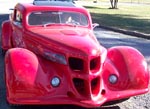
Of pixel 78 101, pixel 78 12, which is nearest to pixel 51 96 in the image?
pixel 78 101

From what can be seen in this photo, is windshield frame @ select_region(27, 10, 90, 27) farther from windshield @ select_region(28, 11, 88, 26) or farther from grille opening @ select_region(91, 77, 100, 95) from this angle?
grille opening @ select_region(91, 77, 100, 95)

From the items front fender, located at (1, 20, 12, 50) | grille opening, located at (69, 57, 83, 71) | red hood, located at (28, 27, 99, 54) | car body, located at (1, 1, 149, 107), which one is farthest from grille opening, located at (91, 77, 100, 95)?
front fender, located at (1, 20, 12, 50)

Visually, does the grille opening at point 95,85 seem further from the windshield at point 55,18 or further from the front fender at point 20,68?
the windshield at point 55,18

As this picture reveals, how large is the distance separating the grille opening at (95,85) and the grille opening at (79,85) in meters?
0.15

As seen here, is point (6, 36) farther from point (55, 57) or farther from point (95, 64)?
point (95, 64)

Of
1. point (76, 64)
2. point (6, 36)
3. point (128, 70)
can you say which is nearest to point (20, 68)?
point (76, 64)

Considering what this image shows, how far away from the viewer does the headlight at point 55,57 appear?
251 inches

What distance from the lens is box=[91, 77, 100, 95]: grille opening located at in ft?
20.5

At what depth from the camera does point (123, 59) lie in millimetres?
6934

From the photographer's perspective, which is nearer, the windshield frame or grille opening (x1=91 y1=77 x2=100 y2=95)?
grille opening (x1=91 y1=77 x2=100 y2=95)

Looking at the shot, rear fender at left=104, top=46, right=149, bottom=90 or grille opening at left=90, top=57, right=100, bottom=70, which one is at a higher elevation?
grille opening at left=90, top=57, right=100, bottom=70

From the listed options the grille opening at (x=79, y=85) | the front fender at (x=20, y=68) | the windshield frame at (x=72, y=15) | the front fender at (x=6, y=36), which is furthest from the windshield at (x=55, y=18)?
the front fender at (x=6, y=36)

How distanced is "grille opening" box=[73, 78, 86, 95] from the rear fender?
0.50 meters

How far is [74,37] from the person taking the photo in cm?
671
